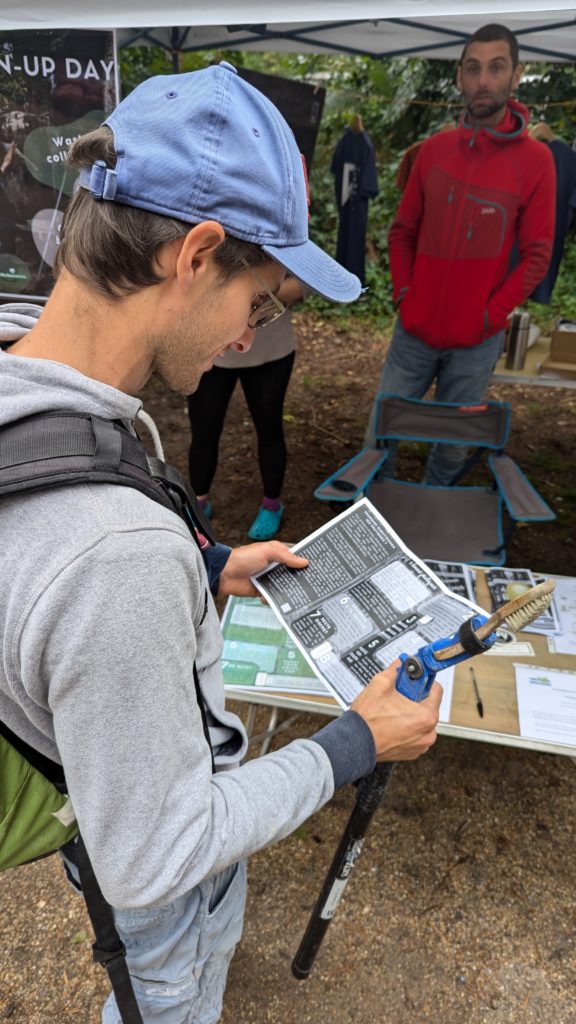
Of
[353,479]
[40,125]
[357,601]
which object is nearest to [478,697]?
[357,601]

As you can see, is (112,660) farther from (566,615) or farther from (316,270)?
(566,615)

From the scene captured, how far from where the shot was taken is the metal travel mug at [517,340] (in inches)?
149

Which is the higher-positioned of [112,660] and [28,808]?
[112,660]

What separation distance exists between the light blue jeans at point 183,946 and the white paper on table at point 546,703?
94 cm

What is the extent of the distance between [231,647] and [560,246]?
415cm

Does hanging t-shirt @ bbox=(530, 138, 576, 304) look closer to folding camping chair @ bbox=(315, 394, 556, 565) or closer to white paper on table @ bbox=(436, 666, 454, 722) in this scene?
folding camping chair @ bbox=(315, 394, 556, 565)

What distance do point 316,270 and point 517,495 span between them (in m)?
2.32

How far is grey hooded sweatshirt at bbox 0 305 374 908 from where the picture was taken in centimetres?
65

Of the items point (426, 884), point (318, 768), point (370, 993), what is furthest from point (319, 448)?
point (318, 768)

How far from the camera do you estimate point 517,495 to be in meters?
3.00

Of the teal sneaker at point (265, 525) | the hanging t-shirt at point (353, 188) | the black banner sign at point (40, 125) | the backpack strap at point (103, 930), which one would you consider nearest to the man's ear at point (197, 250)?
the backpack strap at point (103, 930)

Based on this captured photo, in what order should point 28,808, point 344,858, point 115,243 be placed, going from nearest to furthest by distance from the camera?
point 115,243, point 28,808, point 344,858

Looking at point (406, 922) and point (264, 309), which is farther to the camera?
point (406, 922)

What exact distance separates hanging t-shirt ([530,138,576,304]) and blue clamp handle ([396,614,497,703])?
3859 millimetres
